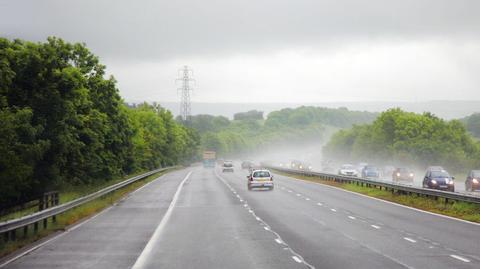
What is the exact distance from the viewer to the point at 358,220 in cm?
2386

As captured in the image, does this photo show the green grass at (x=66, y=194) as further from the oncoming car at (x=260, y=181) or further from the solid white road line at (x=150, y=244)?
the oncoming car at (x=260, y=181)

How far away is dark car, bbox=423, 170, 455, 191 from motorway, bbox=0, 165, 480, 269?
36.2 feet

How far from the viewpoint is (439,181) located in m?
40.3

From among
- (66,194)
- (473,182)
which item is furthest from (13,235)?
(473,182)

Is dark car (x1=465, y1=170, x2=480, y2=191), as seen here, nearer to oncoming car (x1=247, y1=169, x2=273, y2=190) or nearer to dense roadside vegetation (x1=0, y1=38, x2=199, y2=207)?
oncoming car (x1=247, y1=169, x2=273, y2=190)

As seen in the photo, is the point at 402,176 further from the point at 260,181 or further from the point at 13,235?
the point at 13,235

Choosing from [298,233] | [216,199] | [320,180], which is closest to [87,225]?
[298,233]

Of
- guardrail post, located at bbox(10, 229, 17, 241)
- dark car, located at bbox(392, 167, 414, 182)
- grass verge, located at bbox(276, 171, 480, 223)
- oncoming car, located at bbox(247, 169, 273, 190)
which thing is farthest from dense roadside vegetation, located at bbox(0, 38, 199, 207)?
dark car, located at bbox(392, 167, 414, 182)

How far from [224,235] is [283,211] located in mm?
9520

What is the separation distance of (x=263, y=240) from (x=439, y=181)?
83.1 feet

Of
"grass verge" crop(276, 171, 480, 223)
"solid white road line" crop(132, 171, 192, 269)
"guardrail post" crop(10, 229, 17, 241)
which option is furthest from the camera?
"grass verge" crop(276, 171, 480, 223)

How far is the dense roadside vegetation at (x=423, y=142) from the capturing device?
389ft

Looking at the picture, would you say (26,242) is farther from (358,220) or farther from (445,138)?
(445,138)

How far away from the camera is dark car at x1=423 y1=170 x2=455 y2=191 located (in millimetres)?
40000
